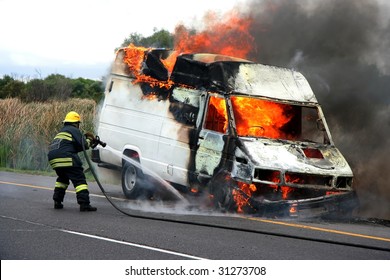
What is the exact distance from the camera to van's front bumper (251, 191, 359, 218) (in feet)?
33.7

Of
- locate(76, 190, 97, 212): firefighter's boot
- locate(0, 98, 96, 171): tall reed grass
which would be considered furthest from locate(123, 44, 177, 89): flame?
locate(0, 98, 96, 171): tall reed grass

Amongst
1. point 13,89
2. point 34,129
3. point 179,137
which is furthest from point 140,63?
point 13,89

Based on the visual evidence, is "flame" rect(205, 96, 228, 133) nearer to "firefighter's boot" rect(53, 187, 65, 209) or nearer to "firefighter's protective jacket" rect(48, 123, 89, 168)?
"firefighter's protective jacket" rect(48, 123, 89, 168)

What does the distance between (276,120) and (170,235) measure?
395 centimetres

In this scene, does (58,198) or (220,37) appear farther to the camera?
(220,37)

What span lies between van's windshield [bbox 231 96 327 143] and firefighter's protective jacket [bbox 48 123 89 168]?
266cm

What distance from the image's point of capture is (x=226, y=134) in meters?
11.1

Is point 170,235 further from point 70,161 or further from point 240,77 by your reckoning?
point 240,77

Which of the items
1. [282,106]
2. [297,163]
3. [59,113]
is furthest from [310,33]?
[59,113]

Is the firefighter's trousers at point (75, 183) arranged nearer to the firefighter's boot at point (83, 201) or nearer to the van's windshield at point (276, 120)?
the firefighter's boot at point (83, 201)

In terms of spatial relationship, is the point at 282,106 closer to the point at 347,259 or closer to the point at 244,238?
the point at 244,238

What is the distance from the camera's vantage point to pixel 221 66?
11438 mm

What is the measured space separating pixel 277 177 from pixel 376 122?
229 inches

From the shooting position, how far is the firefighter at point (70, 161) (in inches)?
434
